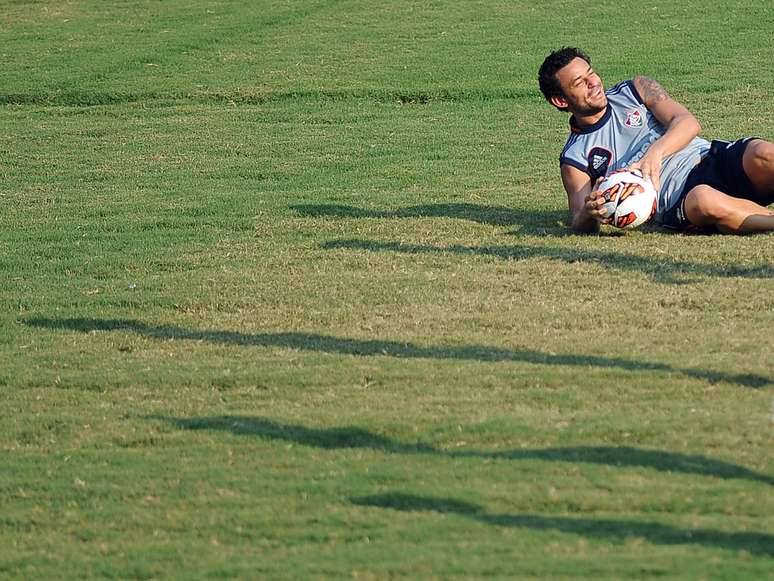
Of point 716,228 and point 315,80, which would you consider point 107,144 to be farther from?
point 716,228

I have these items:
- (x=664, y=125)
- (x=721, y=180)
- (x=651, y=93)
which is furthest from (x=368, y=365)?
(x=651, y=93)

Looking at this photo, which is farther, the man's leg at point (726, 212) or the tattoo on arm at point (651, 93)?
the tattoo on arm at point (651, 93)

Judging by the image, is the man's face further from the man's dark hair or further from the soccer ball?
the soccer ball

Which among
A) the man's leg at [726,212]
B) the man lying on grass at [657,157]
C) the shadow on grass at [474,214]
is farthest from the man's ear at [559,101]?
→ the man's leg at [726,212]

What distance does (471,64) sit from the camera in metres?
17.5

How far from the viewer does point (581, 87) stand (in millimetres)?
8570

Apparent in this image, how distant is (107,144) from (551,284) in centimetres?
757

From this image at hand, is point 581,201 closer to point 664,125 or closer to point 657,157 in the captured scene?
point 657,157

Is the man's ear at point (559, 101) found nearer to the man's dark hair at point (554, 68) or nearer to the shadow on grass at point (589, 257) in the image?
the man's dark hair at point (554, 68)

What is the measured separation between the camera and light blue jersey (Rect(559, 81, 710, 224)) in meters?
8.45

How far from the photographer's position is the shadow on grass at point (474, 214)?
8797 millimetres

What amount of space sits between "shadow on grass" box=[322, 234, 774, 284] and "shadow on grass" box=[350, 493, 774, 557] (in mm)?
3092

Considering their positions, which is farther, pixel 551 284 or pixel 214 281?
pixel 214 281

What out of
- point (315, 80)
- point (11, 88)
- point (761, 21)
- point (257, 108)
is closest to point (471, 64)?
point (315, 80)
